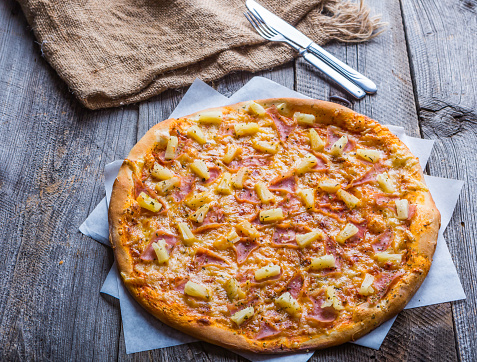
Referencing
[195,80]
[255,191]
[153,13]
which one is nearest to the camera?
[255,191]

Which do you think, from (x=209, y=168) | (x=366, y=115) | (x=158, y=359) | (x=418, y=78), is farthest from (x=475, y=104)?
(x=158, y=359)

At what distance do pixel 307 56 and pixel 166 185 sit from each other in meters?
1.93

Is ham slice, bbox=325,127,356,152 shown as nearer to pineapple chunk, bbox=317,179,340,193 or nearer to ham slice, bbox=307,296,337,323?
pineapple chunk, bbox=317,179,340,193

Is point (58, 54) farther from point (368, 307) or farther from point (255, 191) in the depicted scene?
point (368, 307)

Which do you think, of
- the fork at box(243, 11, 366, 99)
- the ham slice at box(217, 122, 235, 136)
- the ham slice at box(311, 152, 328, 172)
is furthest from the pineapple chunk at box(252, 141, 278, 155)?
the fork at box(243, 11, 366, 99)

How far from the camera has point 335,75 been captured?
4094mm

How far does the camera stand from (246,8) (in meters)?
4.57

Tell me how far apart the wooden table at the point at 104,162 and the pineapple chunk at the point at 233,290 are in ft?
1.31

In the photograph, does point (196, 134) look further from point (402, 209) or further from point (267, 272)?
point (402, 209)

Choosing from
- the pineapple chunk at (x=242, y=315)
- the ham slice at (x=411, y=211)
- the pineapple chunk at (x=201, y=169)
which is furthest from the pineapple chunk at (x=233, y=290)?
the ham slice at (x=411, y=211)

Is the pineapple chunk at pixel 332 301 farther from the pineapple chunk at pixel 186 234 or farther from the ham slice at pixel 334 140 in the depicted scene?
the ham slice at pixel 334 140

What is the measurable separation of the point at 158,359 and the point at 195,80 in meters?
2.41

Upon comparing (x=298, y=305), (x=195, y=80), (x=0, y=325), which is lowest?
(x=0, y=325)

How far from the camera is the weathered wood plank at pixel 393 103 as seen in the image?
3066 millimetres
